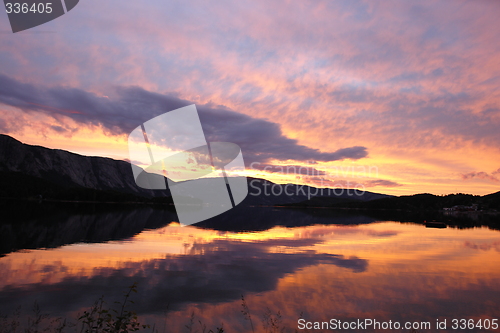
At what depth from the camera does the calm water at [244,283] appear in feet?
46.4

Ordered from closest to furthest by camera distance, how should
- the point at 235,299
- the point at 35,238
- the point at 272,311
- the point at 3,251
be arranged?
the point at 272,311 → the point at 235,299 → the point at 3,251 → the point at 35,238

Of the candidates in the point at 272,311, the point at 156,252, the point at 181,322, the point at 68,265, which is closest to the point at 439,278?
the point at 272,311

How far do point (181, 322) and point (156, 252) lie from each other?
54.5 ft

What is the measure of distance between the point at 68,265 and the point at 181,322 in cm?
1282

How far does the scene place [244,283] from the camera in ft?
62.5

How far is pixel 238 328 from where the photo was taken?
1241 cm

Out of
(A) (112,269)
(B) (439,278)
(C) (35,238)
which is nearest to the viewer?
(A) (112,269)

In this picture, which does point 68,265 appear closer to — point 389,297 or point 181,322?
point 181,322

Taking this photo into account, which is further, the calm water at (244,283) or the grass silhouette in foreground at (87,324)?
the calm water at (244,283)

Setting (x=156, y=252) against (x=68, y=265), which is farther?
(x=156, y=252)

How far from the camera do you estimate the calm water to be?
14.2m

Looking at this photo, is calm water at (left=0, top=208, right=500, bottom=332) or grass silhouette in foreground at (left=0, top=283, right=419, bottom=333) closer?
grass silhouette in foreground at (left=0, top=283, right=419, bottom=333)

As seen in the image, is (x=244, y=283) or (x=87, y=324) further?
(x=244, y=283)

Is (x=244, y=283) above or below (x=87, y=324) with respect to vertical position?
below
